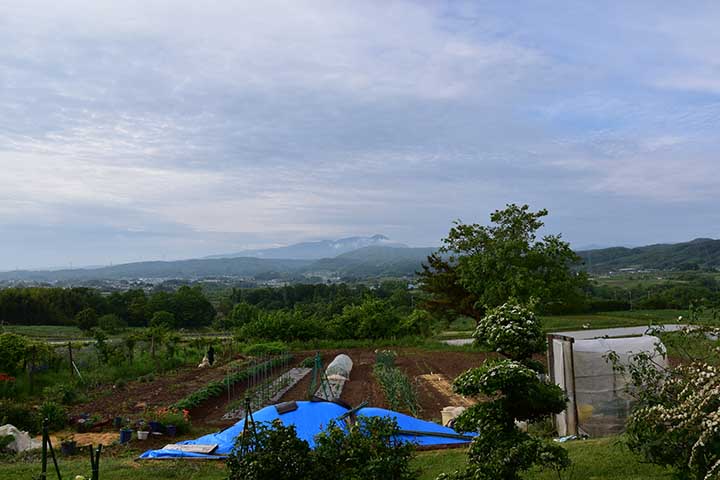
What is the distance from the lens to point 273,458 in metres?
4.46

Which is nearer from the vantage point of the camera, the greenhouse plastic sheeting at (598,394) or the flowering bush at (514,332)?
the flowering bush at (514,332)

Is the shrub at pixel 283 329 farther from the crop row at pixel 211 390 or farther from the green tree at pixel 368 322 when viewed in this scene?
the crop row at pixel 211 390

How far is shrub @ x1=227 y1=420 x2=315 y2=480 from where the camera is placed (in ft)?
14.6

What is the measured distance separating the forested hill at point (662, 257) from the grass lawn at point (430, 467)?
8104cm

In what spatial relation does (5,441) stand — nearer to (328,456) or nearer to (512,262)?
(328,456)

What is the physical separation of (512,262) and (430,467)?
1455 cm

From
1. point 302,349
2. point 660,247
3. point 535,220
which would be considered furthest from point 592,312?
point 660,247

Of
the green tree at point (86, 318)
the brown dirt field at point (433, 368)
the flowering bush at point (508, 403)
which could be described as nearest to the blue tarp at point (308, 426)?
the brown dirt field at point (433, 368)

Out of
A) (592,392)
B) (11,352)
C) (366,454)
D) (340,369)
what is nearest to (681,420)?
(366,454)

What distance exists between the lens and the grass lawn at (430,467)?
17.1 feet

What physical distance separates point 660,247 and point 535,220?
337 feet

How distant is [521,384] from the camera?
4434mm

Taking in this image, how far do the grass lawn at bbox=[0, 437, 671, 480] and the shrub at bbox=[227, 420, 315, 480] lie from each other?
1.16m

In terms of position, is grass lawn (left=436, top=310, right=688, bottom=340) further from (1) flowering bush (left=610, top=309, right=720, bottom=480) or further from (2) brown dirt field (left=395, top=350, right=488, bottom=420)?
(1) flowering bush (left=610, top=309, right=720, bottom=480)
